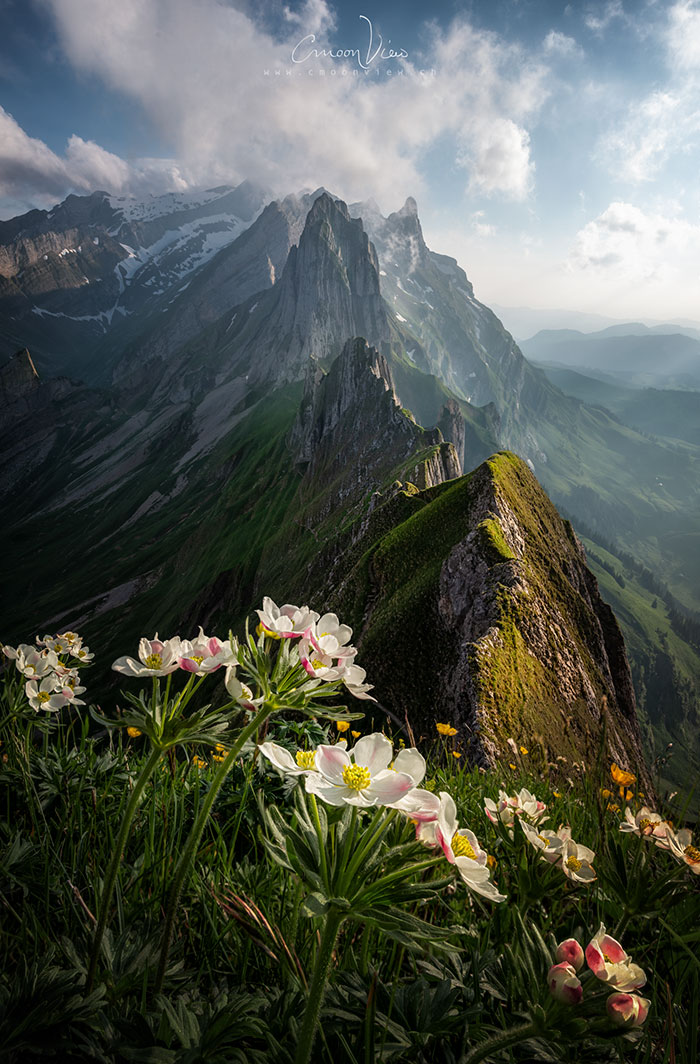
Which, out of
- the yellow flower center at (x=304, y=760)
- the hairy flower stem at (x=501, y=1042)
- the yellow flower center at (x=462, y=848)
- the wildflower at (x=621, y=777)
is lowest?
the wildflower at (x=621, y=777)

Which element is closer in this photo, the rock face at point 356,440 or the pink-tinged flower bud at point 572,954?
the pink-tinged flower bud at point 572,954

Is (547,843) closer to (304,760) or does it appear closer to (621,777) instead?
(304,760)

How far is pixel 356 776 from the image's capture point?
1543 millimetres

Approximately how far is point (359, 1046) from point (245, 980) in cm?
73

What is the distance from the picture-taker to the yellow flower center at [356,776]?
151 cm

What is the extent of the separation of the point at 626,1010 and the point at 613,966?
0.66 ft

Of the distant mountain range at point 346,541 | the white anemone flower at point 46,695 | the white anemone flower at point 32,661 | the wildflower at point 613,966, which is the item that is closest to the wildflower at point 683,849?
the wildflower at point 613,966

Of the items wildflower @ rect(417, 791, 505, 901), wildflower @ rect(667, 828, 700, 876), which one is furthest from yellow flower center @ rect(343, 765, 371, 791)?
wildflower @ rect(667, 828, 700, 876)

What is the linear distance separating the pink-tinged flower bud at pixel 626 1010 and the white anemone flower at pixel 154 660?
6.28 feet

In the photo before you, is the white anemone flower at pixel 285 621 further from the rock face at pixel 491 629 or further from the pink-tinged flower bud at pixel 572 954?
the rock face at pixel 491 629

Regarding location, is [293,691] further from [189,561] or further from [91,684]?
[189,561]

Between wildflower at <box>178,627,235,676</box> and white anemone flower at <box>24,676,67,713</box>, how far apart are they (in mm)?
1295

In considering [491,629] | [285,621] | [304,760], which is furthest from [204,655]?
[491,629]

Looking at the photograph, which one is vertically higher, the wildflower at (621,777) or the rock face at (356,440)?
the rock face at (356,440)
